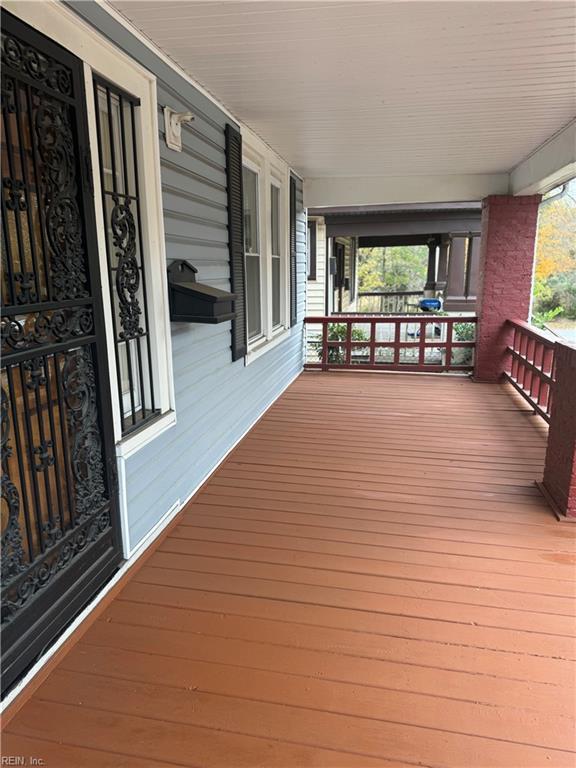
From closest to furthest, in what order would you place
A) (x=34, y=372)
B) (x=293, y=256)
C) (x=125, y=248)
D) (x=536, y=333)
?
(x=34, y=372) < (x=125, y=248) < (x=536, y=333) < (x=293, y=256)

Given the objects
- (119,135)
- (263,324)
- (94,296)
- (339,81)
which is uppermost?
(339,81)

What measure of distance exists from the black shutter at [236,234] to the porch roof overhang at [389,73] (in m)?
0.24

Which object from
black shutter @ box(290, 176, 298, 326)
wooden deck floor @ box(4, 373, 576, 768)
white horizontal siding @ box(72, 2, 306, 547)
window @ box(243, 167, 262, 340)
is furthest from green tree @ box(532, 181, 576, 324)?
wooden deck floor @ box(4, 373, 576, 768)

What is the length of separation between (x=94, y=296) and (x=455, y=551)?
206 centimetres

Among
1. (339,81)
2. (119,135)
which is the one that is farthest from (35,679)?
(339,81)

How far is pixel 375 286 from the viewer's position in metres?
29.9

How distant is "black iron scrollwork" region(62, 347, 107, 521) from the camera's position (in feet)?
6.14

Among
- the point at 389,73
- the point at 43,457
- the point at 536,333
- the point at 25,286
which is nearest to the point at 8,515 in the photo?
the point at 43,457

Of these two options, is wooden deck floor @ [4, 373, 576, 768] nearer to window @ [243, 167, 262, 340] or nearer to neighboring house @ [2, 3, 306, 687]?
neighboring house @ [2, 3, 306, 687]

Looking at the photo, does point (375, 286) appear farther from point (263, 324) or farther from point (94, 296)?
point (94, 296)

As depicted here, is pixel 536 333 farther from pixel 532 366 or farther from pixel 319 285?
pixel 319 285

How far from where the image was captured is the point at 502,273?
5836mm

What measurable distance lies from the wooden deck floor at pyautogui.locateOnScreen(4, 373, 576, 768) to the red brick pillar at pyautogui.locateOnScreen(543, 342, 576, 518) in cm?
15

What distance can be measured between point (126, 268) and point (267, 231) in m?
2.55
